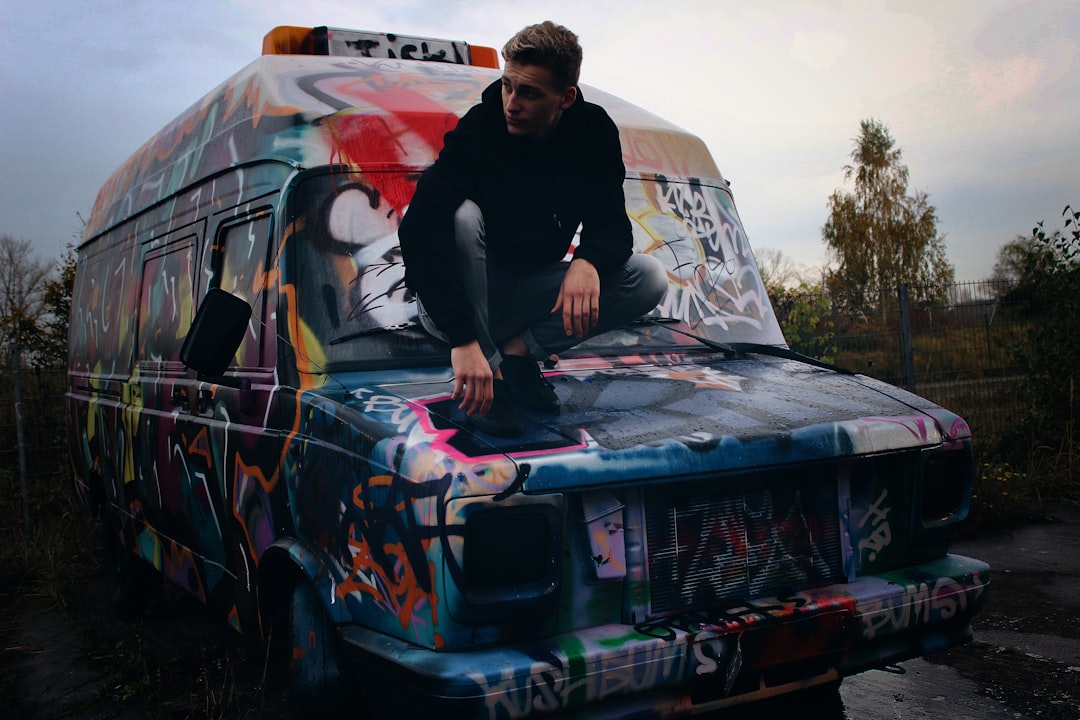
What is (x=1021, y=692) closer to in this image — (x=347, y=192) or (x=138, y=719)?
(x=347, y=192)

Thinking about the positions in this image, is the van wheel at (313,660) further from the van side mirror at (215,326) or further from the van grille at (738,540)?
the van grille at (738,540)

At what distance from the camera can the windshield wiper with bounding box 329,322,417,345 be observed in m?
3.37

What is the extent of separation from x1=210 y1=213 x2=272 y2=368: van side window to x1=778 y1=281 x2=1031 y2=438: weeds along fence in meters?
5.77

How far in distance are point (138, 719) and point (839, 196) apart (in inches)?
1481

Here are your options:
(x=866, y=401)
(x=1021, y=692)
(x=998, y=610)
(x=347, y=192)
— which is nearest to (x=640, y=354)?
(x=866, y=401)

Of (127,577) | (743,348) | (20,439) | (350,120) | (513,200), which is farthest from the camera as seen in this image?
(20,439)

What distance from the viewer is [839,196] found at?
126 ft

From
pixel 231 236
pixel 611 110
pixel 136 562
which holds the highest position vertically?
pixel 611 110

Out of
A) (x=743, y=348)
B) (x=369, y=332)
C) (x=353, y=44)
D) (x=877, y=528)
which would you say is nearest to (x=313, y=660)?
(x=369, y=332)

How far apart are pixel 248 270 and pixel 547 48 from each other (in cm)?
153

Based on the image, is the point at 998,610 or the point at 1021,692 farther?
the point at 998,610

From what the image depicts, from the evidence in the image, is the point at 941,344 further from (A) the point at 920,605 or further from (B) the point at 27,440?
(B) the point at 27,440

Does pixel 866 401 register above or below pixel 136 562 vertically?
above

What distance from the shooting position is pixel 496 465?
8.43 feet
